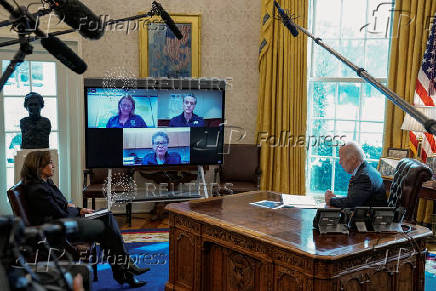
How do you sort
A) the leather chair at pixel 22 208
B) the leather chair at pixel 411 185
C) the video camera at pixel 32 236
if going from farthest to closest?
the leather chair at pixel 411 185, the leather chair at pixel 22 208, the video camera at pixel 32 236

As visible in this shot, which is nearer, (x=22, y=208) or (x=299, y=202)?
(x=22, y=208)

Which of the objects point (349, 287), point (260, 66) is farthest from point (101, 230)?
point (260, 66)

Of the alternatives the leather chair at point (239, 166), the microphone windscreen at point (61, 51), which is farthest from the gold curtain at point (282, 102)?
the microphone windscreen at point (61, 51)

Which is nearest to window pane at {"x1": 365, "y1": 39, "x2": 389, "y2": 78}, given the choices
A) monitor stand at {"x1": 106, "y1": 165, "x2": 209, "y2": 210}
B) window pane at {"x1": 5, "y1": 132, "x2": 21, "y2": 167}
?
monitor stand at {"x1": 106, "y1": 165, "x2": 209, "y2": 210}

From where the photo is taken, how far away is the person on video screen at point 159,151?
565cm

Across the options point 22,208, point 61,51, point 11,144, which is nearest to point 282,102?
point 11,144

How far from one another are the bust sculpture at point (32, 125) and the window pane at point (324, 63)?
3438 mm

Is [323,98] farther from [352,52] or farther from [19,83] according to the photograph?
[19,83]

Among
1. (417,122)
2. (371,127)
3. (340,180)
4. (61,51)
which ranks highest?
(61,51)

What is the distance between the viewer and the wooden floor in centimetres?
581

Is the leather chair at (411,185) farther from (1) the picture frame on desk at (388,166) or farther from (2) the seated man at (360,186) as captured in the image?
(1) the picture frame on desk at (388,166)

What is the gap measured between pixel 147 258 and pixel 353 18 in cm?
387

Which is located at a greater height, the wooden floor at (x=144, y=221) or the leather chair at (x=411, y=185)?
the leather chair at (x=411, y=185)

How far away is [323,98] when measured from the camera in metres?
6.44
